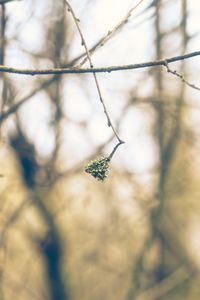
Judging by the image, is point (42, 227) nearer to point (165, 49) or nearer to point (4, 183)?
point (4, 183)

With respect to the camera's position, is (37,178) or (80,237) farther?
(80,237)

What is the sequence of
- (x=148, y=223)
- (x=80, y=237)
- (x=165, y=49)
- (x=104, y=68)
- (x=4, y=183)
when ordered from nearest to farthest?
(x=104, y=68), (x=165, y=49), (x=4, y=183), (x=148, y=223), (x=80, y=237)

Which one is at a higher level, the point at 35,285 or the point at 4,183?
the point at 4,183

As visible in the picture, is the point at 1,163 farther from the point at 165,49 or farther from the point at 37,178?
the point at 165,49

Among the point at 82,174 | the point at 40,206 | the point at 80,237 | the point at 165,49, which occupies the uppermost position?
the point at 165,49

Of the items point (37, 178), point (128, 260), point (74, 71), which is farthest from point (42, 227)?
point (74, 71)

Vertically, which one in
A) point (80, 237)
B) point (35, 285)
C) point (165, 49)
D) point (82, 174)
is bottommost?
point (35, 285)

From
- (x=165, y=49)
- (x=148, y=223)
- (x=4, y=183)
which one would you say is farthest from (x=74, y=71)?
(x=148, y=223)

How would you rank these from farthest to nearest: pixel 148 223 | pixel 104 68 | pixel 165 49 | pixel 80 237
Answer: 1. pixel 80 237
2. pixel 148 223
3. pixel 165 49
4. pixel 104 68

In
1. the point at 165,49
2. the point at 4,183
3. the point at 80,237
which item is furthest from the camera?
the point at 80,237
